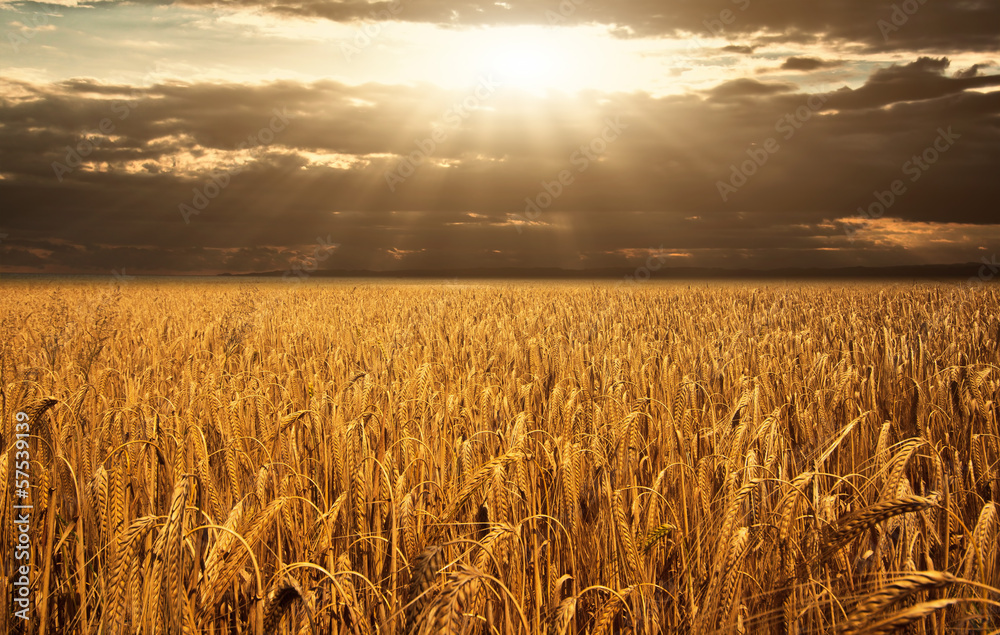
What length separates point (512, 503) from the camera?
2029 millimetres

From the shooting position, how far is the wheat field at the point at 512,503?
1.43 metres

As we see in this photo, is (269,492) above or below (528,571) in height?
above

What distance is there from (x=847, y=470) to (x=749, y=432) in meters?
0.56

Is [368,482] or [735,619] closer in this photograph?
[735,619]

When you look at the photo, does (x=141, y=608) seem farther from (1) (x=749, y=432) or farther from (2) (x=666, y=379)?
(2) (x=666, y=379)

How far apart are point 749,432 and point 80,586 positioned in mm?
→ 2932

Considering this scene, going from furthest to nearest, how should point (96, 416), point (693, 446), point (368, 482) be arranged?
point (96, 416) < point (693, 446) < point (368, 482)

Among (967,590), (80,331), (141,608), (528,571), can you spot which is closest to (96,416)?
(141,608)

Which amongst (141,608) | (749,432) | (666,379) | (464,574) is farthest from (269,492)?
(666,379)

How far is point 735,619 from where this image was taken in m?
1.56

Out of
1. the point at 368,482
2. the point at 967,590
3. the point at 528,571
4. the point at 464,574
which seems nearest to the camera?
the point at 464,574

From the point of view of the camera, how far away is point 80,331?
8102 mm

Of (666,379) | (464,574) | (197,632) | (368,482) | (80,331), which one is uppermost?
(80,331)

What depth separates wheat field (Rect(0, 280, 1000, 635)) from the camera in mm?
1426
